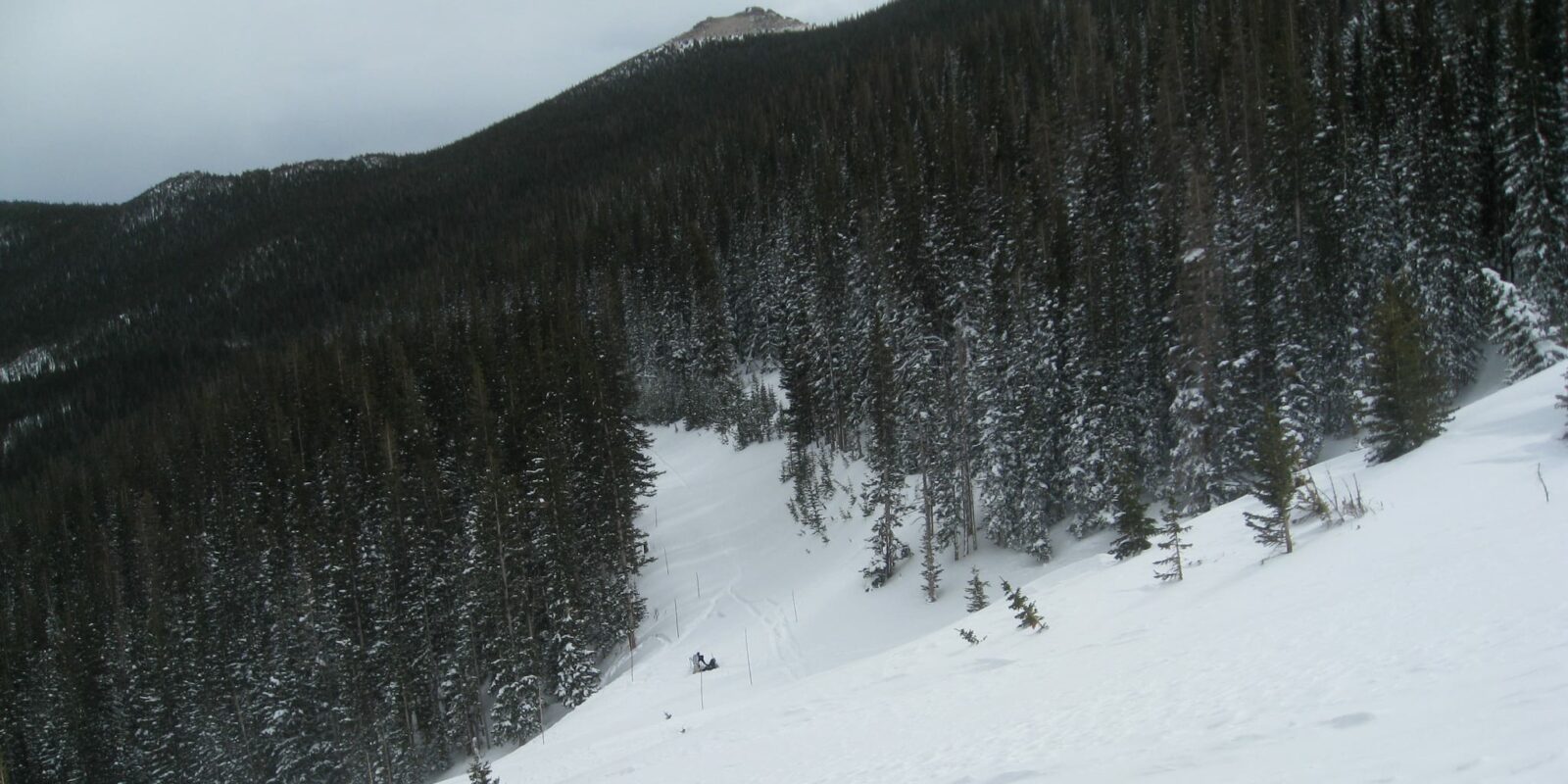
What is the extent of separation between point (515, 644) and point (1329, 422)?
32.8 m

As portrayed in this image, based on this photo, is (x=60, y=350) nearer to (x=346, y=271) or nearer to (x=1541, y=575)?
(x=346, y=271)

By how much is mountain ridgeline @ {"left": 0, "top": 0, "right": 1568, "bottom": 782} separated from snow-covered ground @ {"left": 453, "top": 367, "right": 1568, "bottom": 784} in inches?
122

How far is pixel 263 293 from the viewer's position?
524ft

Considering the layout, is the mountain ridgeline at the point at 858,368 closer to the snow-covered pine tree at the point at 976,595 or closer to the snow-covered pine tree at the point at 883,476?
the snow-covered pine tree at the point at 883,476

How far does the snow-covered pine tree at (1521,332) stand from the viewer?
24797 mm

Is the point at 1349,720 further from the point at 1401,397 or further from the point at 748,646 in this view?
the point at 748,646

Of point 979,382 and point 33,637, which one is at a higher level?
point 979,382

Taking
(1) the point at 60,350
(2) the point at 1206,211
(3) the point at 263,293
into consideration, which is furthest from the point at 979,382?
(1) the point at 60,350

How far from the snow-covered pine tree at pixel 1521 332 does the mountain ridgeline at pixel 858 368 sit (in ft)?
0.52

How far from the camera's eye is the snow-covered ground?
633 cm

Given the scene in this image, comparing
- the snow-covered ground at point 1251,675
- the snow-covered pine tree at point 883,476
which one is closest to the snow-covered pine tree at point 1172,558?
the snow-covered ground at point 1251,675

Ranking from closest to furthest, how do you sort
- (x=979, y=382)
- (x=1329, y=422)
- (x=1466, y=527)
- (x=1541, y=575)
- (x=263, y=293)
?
(x=1541, y=575)
(x=1466, y=527)
(x=1329, y=422)
(x=979, y=382)
(x=263, y=293)

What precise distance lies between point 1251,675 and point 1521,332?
83.2 feet

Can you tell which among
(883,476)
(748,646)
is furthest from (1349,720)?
(883,476)
